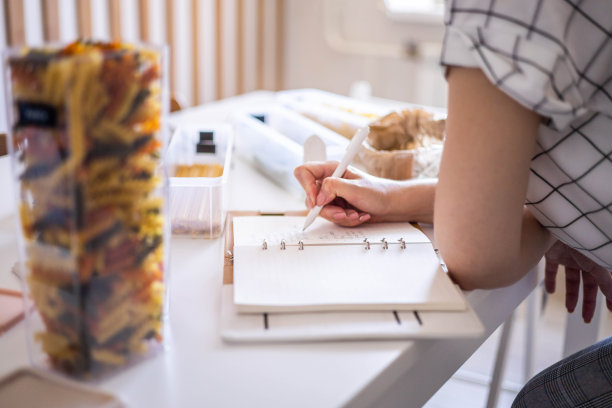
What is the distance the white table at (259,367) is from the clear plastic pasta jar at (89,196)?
0.11 feet

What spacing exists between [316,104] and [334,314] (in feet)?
2.20

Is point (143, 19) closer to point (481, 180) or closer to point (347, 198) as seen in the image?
point (347, 198)

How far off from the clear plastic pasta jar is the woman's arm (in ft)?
0.88

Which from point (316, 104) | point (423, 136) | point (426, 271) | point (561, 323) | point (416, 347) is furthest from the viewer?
point (561, 323)

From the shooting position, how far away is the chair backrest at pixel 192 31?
1902 millimetres

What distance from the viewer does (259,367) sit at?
0.51 metres

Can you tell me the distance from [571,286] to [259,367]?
632 millimetres

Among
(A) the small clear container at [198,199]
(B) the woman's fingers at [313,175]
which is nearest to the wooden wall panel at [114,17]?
(A) the small clear container at [198,199]

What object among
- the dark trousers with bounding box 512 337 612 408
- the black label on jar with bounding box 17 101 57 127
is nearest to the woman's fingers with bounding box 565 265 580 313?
the dark trousers with bounding box 512 337 612 408

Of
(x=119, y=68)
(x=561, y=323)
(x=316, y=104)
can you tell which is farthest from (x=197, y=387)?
(x=561, y=323)

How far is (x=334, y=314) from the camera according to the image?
58 centimetres

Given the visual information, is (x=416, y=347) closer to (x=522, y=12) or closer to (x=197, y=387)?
(x=197, y=387)

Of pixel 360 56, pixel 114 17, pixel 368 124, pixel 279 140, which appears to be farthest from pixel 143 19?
pixel 368 124

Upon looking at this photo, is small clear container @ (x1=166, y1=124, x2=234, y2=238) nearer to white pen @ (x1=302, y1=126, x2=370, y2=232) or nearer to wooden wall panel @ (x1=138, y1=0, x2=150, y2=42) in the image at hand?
white pen @ (x1=302, y1=126, x2=370, y2=232)
